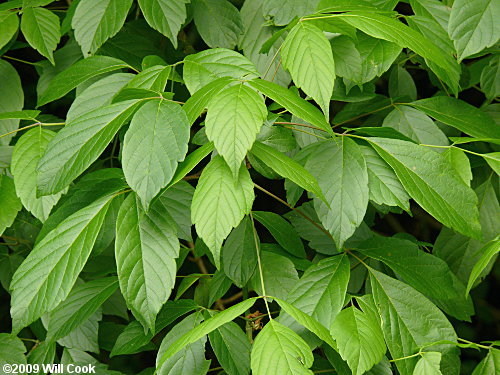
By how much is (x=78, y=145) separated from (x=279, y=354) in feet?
1.53

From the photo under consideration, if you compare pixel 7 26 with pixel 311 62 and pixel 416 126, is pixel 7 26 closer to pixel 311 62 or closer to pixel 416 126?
pixel 311 62

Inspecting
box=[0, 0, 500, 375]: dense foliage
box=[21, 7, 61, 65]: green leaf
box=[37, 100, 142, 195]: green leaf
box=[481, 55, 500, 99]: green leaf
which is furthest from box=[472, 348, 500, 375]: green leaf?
box=[21, 7, 61, 65]: green leaf

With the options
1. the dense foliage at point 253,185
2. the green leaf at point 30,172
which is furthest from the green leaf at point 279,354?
the green leaf at point 30,172

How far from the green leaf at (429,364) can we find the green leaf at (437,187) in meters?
0.22

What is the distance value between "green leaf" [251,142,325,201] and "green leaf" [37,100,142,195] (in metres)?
0.23

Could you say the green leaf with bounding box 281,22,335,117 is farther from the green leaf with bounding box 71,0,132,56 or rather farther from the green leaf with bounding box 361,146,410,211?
the green leaf with bounding box 71,0,132,56

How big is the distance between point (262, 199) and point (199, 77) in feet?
3.01

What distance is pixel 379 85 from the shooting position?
215cm

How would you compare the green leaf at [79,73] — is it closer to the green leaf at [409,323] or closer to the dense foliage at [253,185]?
the dense foliage at [253,185]

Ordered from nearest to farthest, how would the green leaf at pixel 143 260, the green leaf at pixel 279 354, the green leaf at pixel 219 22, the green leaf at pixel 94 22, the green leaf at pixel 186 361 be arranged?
the green leaf at pixel 279 354, the green leaf at pixel 143 260, the green leaf at pixel 186 361, the green leaf at pixel 94 22, the green leaf at pixel 219 22

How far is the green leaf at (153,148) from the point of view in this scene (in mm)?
870

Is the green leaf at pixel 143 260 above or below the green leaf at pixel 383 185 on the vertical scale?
below

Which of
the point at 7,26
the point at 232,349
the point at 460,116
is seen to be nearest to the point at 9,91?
the point at 7,26

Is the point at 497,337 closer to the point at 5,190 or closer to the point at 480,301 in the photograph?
the point at 480,301
